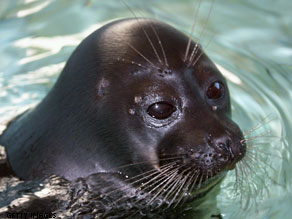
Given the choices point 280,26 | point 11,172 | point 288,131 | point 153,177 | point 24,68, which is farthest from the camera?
point 280,26

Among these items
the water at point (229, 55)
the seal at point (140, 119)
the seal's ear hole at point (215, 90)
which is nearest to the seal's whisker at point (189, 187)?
the seal at point (140, 119)

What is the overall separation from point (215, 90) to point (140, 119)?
1.82 ft

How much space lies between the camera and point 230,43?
7.00 m

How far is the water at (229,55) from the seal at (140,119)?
0.68 metres

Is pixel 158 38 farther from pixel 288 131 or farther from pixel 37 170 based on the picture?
pixel 288 131

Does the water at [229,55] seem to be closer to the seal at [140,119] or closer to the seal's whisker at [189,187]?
the seal's whisker at [189,187]

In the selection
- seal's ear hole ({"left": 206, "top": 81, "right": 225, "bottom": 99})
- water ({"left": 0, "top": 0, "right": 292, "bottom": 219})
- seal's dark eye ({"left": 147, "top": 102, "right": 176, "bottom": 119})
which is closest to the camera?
seal's dark eye ({"left": 147, "top": 102, "right": 176, "bottom": 119})

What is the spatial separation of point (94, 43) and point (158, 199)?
1.15m

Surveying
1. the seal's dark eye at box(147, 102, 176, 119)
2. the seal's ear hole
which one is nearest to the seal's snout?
the seal's dark eye at box(147, 102, 176, 119)

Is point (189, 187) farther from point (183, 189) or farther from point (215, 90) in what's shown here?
point (215, 90)

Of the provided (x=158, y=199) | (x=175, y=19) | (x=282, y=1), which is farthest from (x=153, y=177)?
(x=282, y=1)

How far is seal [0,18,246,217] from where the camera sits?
3930 millimetres

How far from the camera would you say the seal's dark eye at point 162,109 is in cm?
402

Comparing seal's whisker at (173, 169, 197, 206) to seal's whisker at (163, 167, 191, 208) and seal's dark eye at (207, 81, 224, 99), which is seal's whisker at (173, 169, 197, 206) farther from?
seal's dark eye at (207, 81, 224, 99)
